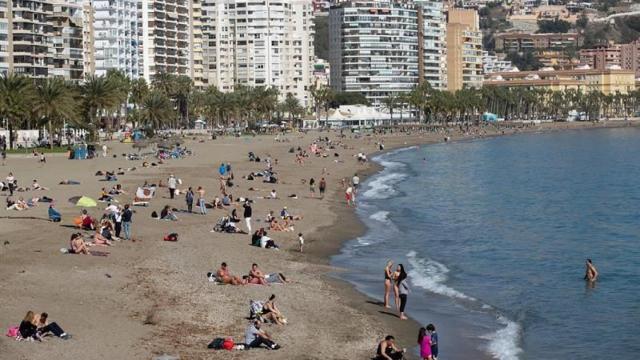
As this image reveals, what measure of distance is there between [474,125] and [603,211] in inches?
5758

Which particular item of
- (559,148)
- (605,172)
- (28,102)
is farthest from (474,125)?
(28,102)

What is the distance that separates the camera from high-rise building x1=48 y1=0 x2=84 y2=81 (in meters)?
123

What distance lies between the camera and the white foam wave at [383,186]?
58756mm

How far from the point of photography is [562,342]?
937 inches

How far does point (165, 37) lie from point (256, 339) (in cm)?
14868

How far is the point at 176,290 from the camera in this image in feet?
83.0

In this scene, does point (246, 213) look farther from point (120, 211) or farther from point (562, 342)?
point (562, 342)

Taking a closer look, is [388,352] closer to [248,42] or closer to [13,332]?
[13,332]

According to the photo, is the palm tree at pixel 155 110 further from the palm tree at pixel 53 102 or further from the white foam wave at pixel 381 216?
the white foam wave at pixel 381 216

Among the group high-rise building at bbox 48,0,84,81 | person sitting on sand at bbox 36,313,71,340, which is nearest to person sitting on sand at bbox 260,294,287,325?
person sitting on sand at bbox 36,313,71,340

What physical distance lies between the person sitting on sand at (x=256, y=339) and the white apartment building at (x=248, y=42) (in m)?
171

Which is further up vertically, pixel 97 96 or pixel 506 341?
pixel 97 96

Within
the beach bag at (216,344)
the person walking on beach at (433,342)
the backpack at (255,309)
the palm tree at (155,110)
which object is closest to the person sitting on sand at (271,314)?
the backpack at (255,309)

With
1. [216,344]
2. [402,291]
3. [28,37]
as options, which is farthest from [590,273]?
[28,37]
